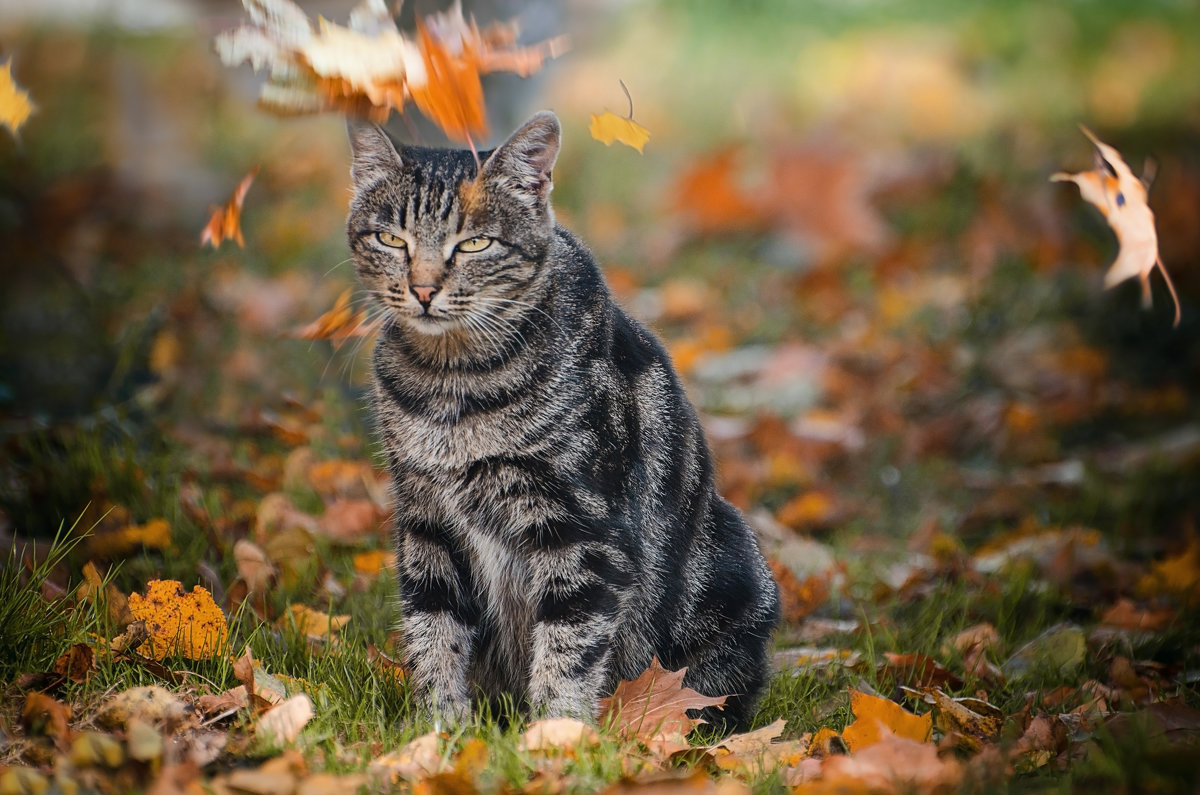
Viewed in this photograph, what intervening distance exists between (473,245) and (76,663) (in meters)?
1.26

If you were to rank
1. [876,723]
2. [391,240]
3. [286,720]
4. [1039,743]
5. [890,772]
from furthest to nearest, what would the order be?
[391,240]
[1039,743]
[876,723]
[286,720]
[890,772]

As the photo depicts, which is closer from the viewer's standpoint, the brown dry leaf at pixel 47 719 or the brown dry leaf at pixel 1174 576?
the brown dry leaf at pixel 47 719

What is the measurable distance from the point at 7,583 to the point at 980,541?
3.25 m

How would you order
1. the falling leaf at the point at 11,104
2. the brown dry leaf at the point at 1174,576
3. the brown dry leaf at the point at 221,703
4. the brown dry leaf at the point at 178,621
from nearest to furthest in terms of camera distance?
the brown dry leaf at the point at 221,703, the falling leaf at the point at 11,104, the brown dry leaf at the point at 178,621, the brown dry leaf at the point at 1174,576

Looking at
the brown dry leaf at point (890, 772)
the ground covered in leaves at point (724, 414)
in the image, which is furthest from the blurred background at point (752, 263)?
the brown dry leaf at point (890, 772)

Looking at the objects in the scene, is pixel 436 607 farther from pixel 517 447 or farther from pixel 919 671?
pixel 919 671

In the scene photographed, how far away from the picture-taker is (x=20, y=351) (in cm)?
389

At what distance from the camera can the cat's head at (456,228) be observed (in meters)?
2.54

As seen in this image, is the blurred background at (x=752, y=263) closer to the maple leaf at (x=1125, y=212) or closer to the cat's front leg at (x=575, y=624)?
the cat's front leg at (x=575, y=624)

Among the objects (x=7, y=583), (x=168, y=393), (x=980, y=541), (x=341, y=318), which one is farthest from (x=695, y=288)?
(x=7, y=583)

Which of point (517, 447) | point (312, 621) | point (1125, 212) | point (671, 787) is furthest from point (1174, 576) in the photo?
point (312, 621)

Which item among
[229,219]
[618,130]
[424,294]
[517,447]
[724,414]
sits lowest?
[724,414]

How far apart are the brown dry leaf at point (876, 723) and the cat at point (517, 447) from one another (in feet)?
1.34

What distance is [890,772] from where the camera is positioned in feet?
6.73
